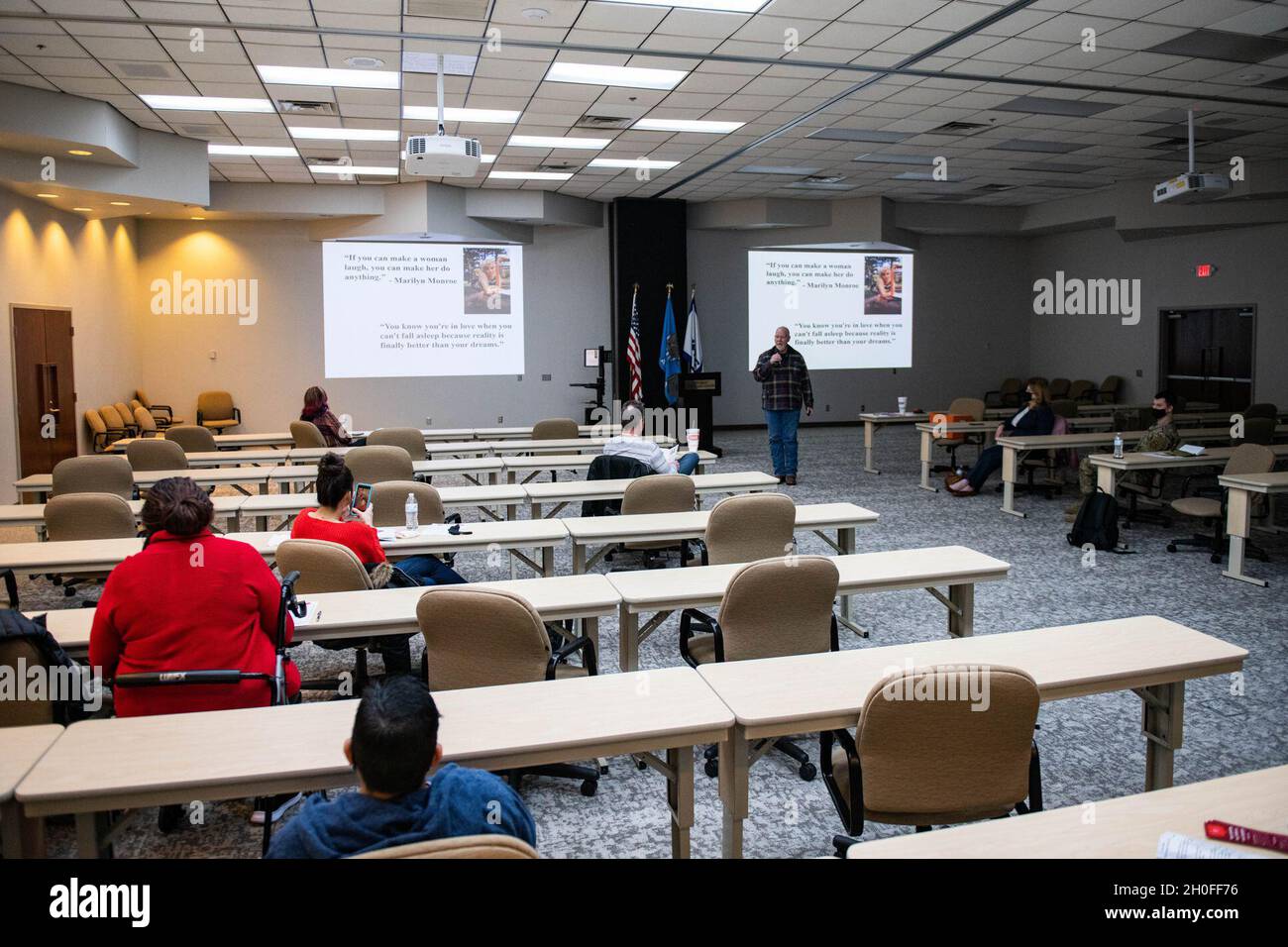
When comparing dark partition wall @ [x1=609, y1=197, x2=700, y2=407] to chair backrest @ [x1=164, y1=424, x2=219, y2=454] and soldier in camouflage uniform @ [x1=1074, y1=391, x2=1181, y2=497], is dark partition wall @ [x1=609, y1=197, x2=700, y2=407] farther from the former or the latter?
soldier in camouflage uniform @ [x1=1074, y1=391, x2=1181, y2=497]

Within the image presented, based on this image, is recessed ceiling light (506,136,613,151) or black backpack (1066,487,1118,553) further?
recessed ceiling light (506,136,613,151)

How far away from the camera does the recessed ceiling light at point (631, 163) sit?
1152cm

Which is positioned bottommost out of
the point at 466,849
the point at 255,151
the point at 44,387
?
the point at 466,849

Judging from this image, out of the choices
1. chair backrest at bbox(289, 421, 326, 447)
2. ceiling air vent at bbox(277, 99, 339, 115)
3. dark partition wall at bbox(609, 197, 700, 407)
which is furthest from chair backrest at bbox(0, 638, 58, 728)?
dark partition wall at bbox(609, 197, 700, 407)

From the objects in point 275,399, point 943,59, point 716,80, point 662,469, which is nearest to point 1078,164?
point 943,59

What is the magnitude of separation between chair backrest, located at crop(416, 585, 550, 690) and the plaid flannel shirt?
808 cm

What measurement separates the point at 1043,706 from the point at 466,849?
3412 mm

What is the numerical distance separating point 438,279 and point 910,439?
7965mm

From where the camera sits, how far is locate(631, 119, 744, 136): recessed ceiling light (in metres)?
9.55

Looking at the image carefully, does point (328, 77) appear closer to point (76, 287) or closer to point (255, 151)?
point (255, 151)

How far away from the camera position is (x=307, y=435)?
30.2 ft

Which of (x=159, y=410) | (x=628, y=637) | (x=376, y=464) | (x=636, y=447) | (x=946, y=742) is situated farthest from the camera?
(x=159, y=410)

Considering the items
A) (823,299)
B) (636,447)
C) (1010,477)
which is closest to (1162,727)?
(636,447)
